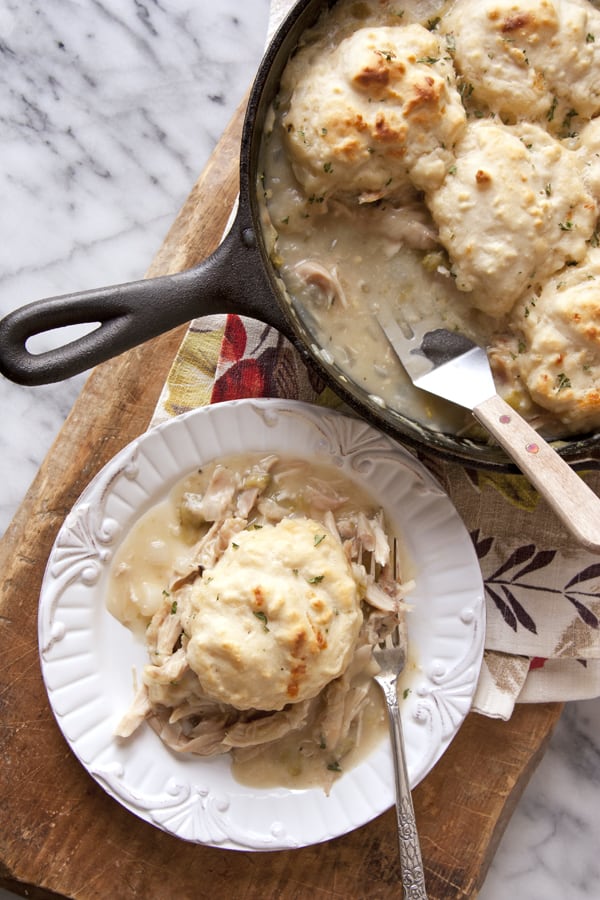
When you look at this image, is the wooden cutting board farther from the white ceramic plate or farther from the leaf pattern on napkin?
the leaf pattern on napkin

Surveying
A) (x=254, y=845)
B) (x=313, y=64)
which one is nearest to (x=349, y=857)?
(x=254, y=845)

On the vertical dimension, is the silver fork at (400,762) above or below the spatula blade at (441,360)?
below

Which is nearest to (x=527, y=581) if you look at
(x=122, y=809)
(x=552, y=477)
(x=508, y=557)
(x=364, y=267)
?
(x=508, y=557)

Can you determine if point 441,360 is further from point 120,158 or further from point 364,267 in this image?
point 120,158

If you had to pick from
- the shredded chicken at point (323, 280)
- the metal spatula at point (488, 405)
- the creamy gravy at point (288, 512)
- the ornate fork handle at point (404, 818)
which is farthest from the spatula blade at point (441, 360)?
the ornate fork handle at point (404, 818)

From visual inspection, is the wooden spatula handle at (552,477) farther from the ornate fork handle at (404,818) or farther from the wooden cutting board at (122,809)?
the wooden cutting board at (122,809)
